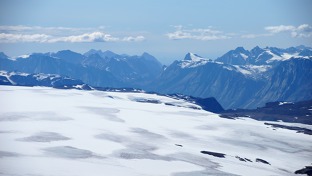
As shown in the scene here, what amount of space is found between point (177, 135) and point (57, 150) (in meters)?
58.2

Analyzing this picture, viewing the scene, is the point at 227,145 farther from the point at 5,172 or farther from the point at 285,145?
the point at 5,172

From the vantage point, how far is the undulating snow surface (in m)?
94.2

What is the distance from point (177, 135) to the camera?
520ft

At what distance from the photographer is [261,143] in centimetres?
16338

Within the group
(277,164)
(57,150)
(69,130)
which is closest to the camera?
(57,150)

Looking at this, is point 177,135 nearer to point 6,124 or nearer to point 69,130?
point 69,130

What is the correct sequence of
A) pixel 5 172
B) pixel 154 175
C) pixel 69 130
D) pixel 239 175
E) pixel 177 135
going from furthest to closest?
pixel 177 135 → pixel 69 130 → pixel 239 175 → pixel 154 175 → pixel 5 172

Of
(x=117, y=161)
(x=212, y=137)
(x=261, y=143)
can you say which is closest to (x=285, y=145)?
(x=261, y=143)

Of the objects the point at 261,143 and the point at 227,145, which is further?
the point at 261,143

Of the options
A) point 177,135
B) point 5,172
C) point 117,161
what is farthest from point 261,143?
point 5,172

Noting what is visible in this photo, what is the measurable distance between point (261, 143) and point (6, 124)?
8671 centimetres

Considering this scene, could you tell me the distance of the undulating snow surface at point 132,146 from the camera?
94188mm

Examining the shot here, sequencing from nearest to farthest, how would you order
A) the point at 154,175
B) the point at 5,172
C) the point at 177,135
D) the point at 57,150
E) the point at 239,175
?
the point at 5,172 < the point at 154,175 < the point at 239,175 < the point at 57,150 < the point at 177,135

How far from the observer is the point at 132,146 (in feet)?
414
